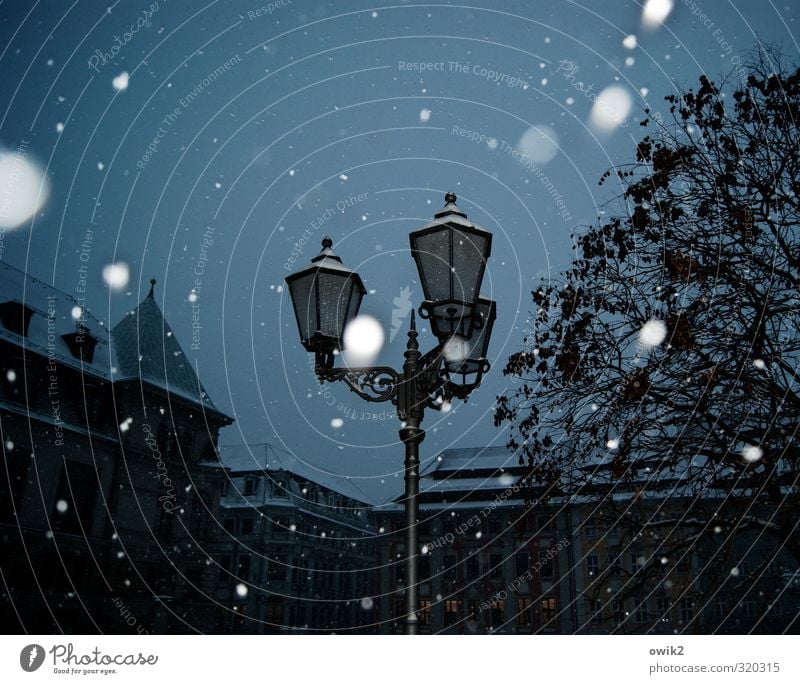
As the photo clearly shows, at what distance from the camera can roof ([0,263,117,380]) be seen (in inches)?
874

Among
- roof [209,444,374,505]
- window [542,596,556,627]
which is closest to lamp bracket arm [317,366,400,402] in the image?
window [542,596,556,627]

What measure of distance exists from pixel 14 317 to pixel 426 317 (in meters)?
21.9

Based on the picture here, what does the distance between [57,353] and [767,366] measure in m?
24.1

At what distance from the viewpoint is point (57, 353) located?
77.8 feet

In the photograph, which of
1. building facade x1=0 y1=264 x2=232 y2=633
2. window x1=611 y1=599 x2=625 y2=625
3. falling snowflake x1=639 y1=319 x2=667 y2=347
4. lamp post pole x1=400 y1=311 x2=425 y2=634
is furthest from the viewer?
building facade x1=0 y1=264 x2=232 y2=633

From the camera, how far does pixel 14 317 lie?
71.0 feet

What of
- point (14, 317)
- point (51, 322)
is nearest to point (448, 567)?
point (51, 322)

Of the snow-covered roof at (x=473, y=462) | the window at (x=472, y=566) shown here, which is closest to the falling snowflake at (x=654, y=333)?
the snow-covered roof at (x=473, y=462)

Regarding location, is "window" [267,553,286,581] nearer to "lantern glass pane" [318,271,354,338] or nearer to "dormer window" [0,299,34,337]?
"dormer window" [0,299,34,337]

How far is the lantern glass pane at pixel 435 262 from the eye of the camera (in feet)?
13.3

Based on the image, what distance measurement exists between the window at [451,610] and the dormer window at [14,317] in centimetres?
3244

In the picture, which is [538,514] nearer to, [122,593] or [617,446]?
[122,593]

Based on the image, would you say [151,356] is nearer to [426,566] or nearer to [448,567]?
[448,567]

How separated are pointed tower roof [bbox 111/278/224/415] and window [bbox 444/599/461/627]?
70.8 ft
